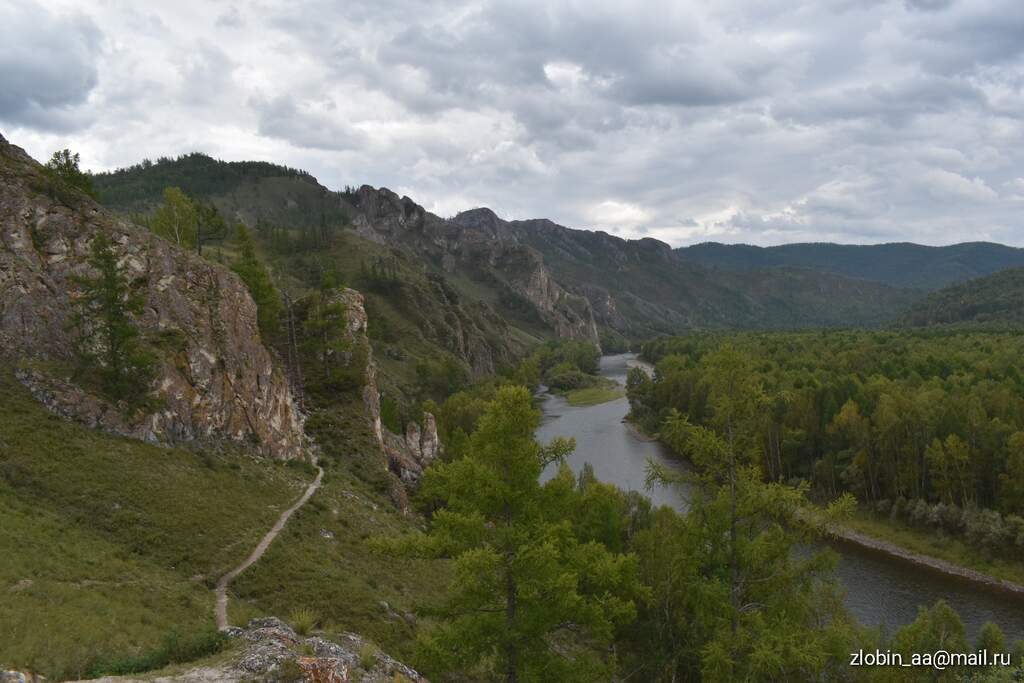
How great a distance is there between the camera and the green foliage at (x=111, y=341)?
33625 mm

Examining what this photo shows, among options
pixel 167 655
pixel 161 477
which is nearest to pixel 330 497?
pixel 161 477

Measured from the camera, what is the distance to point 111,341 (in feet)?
111

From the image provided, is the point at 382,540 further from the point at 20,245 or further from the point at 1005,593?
the point at 1005,593

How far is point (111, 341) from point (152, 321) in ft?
17.0

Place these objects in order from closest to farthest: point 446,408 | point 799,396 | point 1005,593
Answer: point 1005,593
point 799,396
point 446,408

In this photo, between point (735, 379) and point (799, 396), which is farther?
point (799, 396)

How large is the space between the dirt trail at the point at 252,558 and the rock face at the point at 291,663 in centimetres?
298

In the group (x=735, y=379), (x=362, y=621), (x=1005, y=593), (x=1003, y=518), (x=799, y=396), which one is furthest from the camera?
(x=799, y=396)

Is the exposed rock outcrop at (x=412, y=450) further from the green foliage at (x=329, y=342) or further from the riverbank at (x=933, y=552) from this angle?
the riverbank at (x=933, y=552)

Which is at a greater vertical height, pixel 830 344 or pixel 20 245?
pixel 20 245

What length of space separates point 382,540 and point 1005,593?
5691 centimetres

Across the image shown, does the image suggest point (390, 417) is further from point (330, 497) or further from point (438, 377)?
point (438, 377)

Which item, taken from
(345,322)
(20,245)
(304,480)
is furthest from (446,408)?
(20,245)

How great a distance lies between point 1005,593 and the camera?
162 feet
